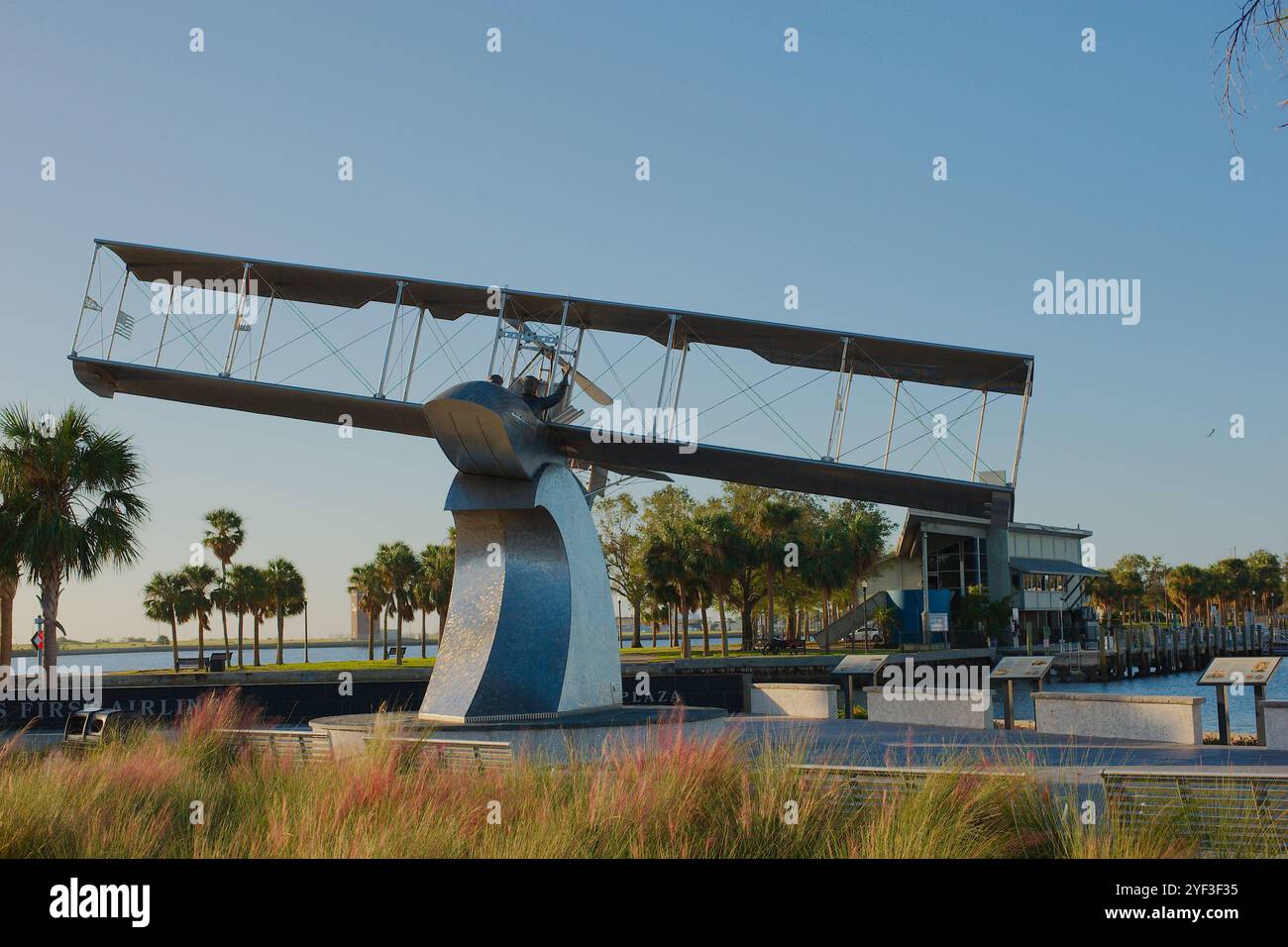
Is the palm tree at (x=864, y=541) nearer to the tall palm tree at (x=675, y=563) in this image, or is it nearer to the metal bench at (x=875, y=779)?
the tall palm tree at (x=675, y=563)

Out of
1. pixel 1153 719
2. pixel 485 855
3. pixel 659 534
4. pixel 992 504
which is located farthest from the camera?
pixel 659 534

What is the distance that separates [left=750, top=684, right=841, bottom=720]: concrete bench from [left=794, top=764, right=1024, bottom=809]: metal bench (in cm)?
1233

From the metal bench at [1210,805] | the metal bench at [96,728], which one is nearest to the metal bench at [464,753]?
the metal bench at [96,728]

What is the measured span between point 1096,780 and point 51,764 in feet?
29.9

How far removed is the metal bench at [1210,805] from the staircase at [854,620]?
63.9 meters

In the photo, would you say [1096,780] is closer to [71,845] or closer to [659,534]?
[71,845]

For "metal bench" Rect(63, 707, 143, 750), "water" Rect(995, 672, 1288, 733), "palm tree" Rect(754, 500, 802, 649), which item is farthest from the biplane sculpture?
"palm tree" Rect(754, 500, 802, 649)

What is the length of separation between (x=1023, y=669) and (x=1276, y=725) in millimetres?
3423

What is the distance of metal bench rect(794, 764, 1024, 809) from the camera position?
7605 millimetres

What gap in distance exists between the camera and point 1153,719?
49.0 feet

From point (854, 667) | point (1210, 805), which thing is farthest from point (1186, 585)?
point (1210, 805)

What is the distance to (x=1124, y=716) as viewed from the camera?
1540cm

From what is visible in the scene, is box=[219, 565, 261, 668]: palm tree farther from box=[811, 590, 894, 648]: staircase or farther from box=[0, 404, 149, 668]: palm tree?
box=[0, 404, 149, 668]: palm tree
